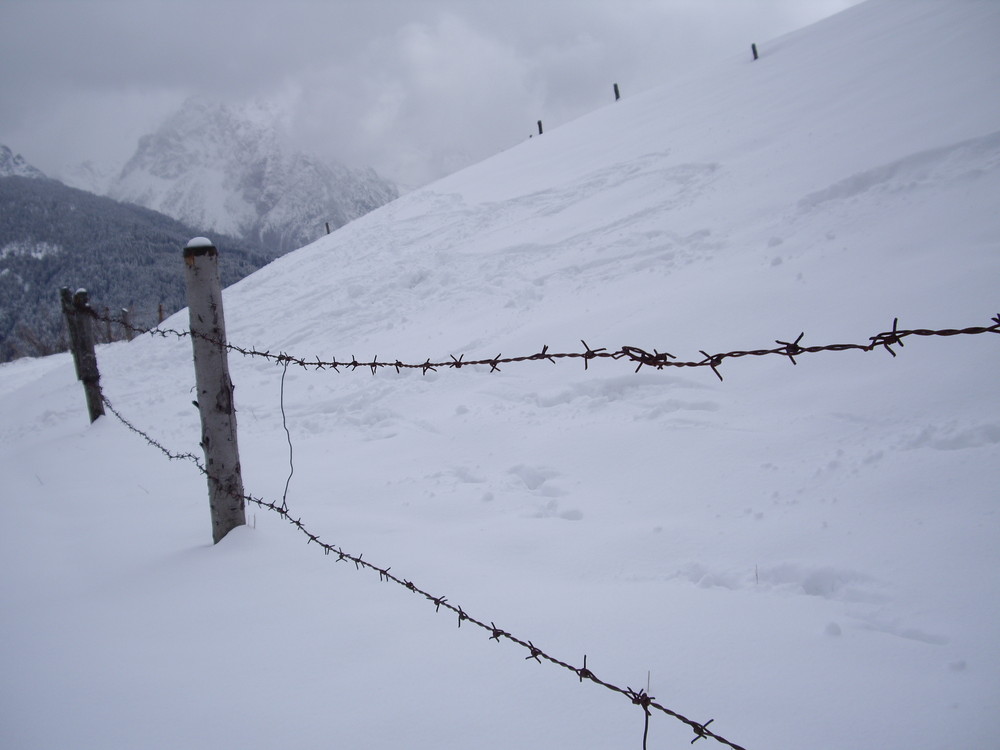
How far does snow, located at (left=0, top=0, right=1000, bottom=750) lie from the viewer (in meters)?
1.89

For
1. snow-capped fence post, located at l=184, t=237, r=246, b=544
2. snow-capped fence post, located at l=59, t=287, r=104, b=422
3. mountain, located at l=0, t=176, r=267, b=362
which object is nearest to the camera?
snow-capped fence post, located at l=184, t=237, r=246, b=544

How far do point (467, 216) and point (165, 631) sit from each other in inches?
434

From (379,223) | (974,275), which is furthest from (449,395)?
(379,223)

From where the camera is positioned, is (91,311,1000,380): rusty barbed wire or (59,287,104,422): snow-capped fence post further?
(59,287,104,422): snow-capped fence post

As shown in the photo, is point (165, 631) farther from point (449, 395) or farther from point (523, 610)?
point (449, 395)

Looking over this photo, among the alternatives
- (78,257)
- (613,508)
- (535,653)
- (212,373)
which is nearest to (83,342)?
(212,373)

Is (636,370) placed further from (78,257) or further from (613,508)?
(78,257)

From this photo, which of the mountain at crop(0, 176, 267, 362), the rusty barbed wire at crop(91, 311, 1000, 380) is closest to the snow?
the rusty barbed wire at crop(91, 311, 1000, 380)

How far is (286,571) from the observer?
9.21 feet

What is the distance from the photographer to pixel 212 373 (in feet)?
9.87

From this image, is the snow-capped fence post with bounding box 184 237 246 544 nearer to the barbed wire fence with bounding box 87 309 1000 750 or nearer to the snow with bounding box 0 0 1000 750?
the barbed wire fence with bounding box 87 309 1000 750

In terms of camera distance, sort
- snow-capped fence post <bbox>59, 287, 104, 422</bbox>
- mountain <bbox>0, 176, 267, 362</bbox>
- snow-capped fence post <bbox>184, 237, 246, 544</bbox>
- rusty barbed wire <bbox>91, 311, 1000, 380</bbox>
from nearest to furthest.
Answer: rusty barbed wire <bbox>91, 311, 1000, 380</bbox> → snow-capped fence post <bbox>184, 237, 246, 544</bbox> → snow-capped fence post <bbox>59, 287, 104, 422</bbox> → mountain <bbox>0, 176, 267, 362</bbox>

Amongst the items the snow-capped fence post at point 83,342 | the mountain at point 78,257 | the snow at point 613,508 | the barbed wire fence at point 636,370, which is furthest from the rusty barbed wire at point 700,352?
the mountain at point 78,257

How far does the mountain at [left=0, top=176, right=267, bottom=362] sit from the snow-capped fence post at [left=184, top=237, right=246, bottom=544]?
90845 millimetres
